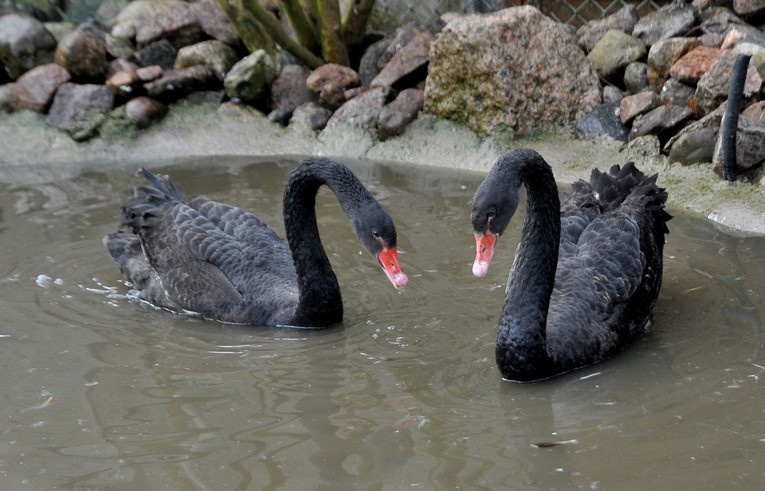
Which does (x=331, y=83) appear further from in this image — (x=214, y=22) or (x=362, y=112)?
(x=214, y=22)

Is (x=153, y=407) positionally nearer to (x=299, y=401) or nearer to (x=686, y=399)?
(x=299, y=401)

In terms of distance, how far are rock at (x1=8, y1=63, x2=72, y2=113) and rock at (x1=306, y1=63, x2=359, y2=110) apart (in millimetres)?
2288

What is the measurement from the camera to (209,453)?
399 cm

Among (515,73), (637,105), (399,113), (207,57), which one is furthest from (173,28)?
(637,105)

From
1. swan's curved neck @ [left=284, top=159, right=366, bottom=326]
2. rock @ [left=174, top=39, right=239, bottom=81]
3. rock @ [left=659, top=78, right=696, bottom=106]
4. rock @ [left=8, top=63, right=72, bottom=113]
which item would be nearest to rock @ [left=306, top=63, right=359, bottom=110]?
rock @ [left=174, top=39, right=239, bottom=81]

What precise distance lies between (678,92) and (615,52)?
2.51ft

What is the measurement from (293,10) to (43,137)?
2423 millimetres

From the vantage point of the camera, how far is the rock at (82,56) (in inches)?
Answer: 369

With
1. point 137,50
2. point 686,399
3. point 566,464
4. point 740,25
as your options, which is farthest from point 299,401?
point 137,50

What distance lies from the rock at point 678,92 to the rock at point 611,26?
1.01 m

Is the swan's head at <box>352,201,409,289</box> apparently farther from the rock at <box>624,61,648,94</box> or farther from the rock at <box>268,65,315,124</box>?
the rock at <box>268,65,315,124</box>

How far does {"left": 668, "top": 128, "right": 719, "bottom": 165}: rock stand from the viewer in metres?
7.16

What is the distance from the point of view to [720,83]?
7277 mm

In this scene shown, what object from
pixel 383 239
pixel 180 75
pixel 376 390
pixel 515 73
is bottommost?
pixel 376 390
